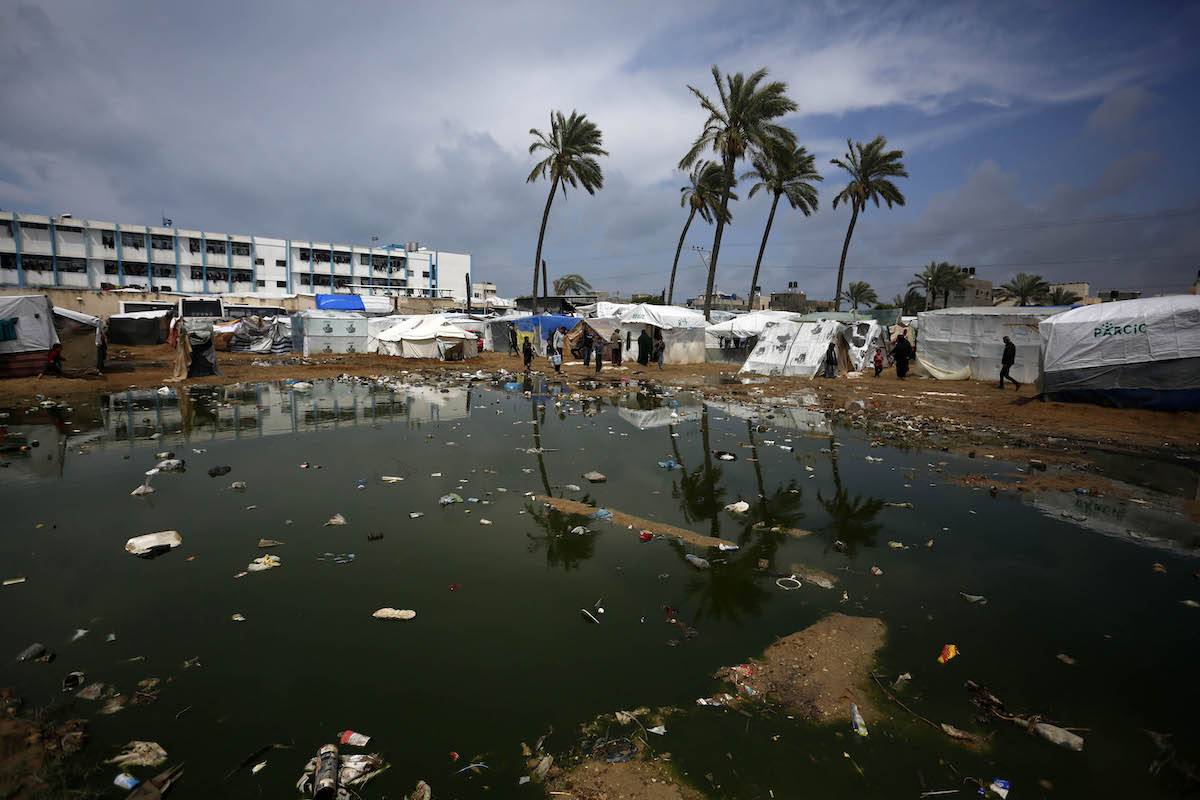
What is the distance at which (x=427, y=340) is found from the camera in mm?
24312

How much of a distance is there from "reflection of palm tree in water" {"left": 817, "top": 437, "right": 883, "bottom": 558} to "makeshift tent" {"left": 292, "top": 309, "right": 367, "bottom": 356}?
24305 mm

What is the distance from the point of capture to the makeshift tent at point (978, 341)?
17844mm

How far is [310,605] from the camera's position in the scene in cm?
380

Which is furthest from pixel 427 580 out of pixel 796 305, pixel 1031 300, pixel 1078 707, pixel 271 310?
pixel 796 305

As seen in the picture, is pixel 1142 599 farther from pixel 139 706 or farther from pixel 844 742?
pixel 139 706

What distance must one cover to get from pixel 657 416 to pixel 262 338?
80.0ft

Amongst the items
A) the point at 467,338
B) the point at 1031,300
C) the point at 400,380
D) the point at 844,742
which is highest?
the point at 1031,300

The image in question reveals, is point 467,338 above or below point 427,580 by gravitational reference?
above

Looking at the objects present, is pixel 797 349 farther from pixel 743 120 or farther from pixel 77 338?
pixel 77 338

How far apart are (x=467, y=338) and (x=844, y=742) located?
79.1ft

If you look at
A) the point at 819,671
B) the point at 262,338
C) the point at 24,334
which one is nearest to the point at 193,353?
the point at 24,334

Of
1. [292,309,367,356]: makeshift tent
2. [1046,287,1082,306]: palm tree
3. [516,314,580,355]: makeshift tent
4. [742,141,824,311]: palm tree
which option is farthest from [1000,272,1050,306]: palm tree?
[292,309,367,356]: makeshift tent

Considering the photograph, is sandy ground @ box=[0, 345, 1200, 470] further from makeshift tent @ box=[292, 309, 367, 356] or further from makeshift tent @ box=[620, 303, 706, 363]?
makeshift tent @ box=[620, 303, 706, 363]

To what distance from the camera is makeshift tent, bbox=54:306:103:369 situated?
1580cm
